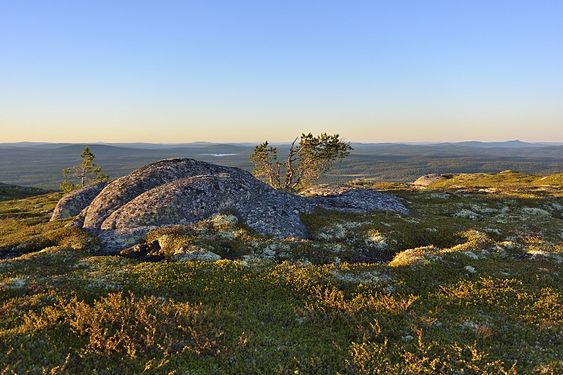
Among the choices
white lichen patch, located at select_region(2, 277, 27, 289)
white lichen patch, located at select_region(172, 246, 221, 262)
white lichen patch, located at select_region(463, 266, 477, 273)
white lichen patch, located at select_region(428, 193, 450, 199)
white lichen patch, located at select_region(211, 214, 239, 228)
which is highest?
white lichen patch, located at select_region(211, 214, 239, 228)

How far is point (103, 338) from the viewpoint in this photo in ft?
38.2

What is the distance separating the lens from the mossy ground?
1181 cm

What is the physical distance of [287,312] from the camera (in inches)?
602

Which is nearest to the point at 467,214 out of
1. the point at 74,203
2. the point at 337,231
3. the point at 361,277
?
the point at 337,231

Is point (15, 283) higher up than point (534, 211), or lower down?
higher up

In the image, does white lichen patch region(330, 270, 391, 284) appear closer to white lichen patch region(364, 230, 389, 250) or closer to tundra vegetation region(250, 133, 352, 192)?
white lichen patch region(364, 230, 389, 250)

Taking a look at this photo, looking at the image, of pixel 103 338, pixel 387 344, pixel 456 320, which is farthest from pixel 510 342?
pixel 103 338

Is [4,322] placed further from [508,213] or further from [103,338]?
[508,213]

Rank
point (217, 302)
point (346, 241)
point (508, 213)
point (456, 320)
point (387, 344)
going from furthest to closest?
point (508, 213) → point (346, 241) → point (217, 302) → point (456, 320) → point (387, 344)

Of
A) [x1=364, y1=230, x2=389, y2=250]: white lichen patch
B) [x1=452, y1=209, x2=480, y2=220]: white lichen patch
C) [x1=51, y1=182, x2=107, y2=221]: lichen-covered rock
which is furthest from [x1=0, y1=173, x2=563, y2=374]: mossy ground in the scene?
[x1=51, y1=182, x2=107, y2=221]: lichen-covered rock

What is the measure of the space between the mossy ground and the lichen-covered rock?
766 inches

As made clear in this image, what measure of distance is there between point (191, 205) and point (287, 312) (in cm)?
2003

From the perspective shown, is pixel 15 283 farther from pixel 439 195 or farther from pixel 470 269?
pixel 439 195

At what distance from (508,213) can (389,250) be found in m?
21.5
